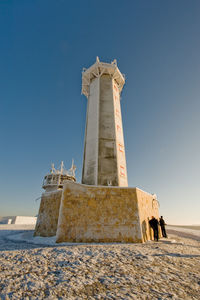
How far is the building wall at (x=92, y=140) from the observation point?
13.6 m

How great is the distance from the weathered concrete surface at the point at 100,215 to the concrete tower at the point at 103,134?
88.9 inches

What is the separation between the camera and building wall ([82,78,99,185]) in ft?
44.7

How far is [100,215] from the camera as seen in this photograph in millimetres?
10062

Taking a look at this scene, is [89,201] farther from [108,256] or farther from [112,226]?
[108,256]

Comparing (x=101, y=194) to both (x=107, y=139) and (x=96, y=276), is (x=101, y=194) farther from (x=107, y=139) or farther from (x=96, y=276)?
(x=96, y=276)

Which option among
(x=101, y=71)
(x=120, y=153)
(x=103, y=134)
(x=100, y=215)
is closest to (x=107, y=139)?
(x=103, y=134)

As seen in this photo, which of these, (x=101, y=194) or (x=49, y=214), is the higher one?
(x=101, y=194)

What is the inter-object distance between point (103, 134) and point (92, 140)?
125 centimetres

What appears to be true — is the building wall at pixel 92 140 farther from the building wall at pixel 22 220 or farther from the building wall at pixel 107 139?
the building wall at pixel 22 220

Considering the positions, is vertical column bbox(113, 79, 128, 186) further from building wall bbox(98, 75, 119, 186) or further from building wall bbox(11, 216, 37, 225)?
building wall bbox(11, 216, 37, 225)

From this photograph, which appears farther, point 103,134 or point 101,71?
point 101,71

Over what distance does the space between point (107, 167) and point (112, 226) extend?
5025 mm

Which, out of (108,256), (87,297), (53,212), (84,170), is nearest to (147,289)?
(87,297)

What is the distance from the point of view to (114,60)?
18.8m
